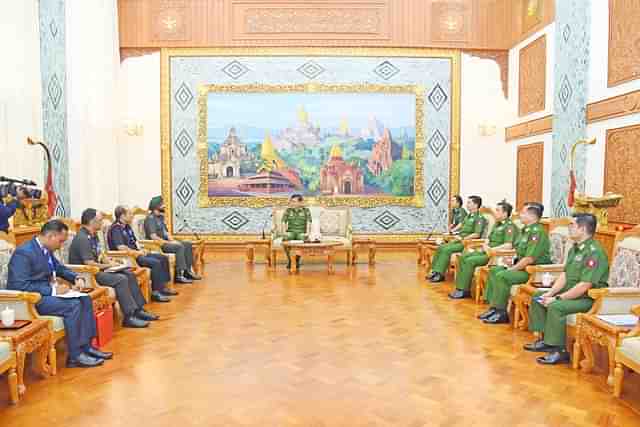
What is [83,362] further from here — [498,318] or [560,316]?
[498,318]

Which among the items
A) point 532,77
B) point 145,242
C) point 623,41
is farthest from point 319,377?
point 532,77

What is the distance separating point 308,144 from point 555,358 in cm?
767

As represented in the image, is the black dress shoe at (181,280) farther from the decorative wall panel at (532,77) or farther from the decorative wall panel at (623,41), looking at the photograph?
the decorative wall panel at (532,77)

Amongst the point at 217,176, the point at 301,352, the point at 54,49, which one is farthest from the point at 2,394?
the point at 217,176

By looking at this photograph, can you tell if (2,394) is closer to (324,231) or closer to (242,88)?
(324,231)

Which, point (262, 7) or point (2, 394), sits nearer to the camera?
point (2, 394)

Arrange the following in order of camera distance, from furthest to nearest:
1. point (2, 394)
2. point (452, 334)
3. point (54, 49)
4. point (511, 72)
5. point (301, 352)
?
point (511, 72)
point (54, 49)
point (452, 334)
point (301, 352)
point (2, 394)

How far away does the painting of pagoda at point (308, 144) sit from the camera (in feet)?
37.9

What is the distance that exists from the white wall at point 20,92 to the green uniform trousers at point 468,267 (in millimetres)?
5824

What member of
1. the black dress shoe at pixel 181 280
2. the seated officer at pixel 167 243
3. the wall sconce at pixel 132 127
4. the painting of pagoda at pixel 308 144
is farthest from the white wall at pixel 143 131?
the black dress shoe at pixel 181 280

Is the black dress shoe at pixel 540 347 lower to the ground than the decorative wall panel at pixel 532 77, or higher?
lower

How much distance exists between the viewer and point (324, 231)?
10.7 meters

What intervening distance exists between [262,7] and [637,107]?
7.26 metres

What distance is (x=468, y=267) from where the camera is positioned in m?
7.32
